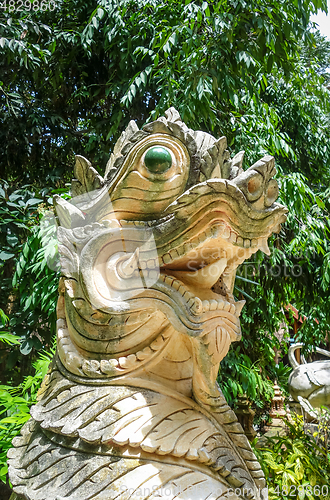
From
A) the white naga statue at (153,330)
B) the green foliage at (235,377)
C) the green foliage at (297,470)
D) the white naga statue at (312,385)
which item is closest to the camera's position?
the white naga statue at (153,330)

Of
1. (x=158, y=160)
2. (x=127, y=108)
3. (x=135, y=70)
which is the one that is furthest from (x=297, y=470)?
(x=135, y=70)

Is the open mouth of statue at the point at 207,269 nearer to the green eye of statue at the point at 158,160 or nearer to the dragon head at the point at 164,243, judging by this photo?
the dragon head at the point at 164,243

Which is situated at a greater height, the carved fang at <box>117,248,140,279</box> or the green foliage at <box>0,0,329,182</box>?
the green foliage at <box>0,0,329,182</box>

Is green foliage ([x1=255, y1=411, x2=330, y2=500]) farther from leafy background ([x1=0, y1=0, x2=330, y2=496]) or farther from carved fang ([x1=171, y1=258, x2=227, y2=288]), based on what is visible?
carved fang ([x1=171, y1=258, x2=227, y2=288])

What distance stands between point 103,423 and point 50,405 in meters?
0.19

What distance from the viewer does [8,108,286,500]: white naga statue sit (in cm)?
96

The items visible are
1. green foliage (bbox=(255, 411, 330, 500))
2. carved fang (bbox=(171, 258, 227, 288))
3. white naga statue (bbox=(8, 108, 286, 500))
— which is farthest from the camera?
green foliage (bbox=(255, 411, 330, 500))

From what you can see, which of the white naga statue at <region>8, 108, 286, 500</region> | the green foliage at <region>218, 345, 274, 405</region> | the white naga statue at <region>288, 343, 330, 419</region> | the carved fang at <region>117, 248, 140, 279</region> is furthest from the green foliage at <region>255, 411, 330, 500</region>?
the carved fang at <region>117, 248, 140, 279</region>

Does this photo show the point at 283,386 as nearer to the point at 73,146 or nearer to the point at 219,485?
the point at 73,146

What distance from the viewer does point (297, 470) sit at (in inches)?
104

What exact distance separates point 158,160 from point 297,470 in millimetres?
2409

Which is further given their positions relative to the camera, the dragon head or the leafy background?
the leafy background

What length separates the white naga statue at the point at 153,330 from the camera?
3.17ft

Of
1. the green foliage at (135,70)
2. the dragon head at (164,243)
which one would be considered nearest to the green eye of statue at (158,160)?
the dragon head at (164,243)
